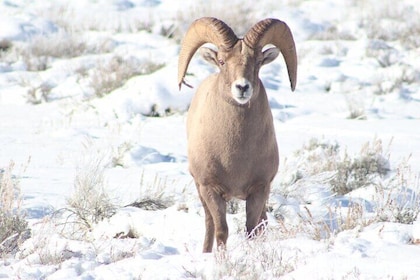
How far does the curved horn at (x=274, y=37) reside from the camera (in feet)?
19.2

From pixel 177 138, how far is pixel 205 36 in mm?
4519

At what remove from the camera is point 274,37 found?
6129mm

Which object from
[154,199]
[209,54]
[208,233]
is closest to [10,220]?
[208,233]

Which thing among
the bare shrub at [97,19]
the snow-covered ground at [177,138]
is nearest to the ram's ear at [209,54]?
the snow-covered ground at [177,138]

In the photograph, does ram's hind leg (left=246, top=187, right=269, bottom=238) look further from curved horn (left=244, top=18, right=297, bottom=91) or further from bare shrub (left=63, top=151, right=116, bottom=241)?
bare shrub (left=63, top=151, right=116, bottom=241)

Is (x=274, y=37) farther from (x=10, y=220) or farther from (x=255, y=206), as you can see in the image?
(x=10, y=220)

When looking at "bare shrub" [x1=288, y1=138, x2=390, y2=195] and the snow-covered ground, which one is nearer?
the snow-covered ground

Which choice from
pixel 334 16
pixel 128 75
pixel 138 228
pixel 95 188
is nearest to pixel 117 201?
pixel 95 188

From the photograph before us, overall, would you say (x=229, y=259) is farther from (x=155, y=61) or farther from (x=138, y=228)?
(x=155, y=61)

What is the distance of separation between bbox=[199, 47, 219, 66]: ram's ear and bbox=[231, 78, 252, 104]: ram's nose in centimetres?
57

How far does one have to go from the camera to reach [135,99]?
1230cm

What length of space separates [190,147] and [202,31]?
2.82 ft

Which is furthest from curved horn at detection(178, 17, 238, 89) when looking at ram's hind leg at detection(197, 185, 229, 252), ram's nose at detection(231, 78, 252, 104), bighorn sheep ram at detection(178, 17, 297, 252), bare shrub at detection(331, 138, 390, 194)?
bare shrub at detection(331, 138, 390, 194)

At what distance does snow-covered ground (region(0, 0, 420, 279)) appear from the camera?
193 inches
